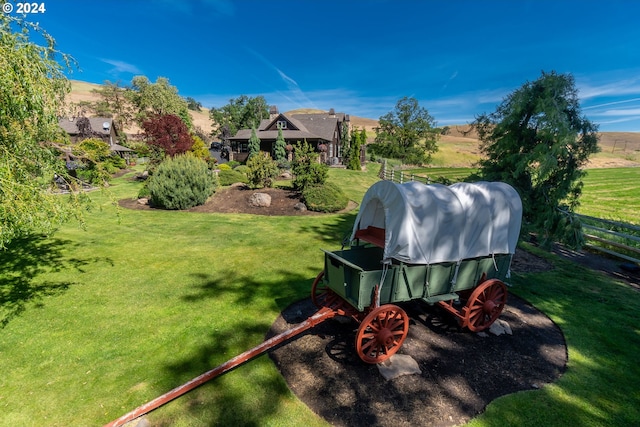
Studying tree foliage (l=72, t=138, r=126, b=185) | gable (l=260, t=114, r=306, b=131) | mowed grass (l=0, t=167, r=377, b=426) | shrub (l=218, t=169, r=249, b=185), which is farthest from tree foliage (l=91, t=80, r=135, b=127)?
mowed grass (l=0, t=167, r=377, b=426)

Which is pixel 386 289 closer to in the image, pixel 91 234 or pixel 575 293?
pixel 575 293

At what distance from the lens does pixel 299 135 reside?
136ft

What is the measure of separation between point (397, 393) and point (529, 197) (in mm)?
8707

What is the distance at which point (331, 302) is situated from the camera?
20.9ft

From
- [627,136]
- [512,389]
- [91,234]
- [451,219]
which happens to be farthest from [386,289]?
[627,136]

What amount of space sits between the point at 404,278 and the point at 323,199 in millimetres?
12829

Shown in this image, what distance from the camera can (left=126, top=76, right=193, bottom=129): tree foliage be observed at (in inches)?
2186

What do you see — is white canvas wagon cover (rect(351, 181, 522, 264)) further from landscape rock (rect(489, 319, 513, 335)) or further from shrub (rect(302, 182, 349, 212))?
shrub (rect(302, 182, 349, 212))

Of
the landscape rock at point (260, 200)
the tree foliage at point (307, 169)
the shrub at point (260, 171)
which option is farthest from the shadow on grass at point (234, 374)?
the shrub at point (260, 171)

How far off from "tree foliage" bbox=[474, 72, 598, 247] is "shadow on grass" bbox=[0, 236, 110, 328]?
14687 mm

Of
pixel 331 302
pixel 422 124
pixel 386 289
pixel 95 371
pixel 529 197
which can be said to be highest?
pixel 422 124

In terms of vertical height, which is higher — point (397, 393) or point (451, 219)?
point (451, 219)

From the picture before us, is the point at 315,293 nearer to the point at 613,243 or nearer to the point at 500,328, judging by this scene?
the point at 500,328

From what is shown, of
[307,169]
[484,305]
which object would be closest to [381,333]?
[484,305]
